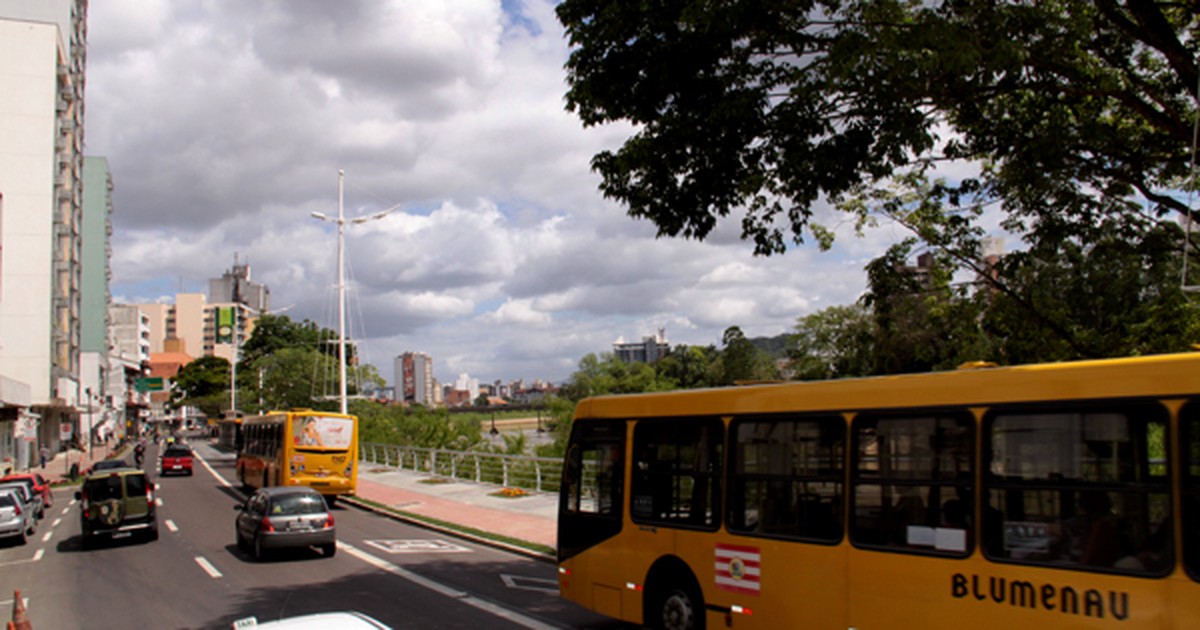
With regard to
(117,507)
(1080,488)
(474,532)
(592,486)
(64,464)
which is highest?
(1080,488)

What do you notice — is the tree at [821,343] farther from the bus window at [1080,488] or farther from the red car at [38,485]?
the bus window at [1080,488]

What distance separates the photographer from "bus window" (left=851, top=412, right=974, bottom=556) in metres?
6.97

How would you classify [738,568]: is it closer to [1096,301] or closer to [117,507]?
[1096,301]

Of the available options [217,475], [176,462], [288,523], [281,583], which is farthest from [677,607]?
[176,462]

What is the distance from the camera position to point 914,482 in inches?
288

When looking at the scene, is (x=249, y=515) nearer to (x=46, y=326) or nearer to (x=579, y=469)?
(x=579, y=469)

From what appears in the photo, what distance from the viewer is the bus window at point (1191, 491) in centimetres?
569

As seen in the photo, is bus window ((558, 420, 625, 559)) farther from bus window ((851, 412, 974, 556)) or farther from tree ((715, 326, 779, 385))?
tree ((715, 326, 779, 385))

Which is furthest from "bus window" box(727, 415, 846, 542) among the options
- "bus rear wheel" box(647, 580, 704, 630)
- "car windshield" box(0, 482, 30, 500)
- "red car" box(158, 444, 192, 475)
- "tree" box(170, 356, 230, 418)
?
"tree" box(170, 356, 230, 418)

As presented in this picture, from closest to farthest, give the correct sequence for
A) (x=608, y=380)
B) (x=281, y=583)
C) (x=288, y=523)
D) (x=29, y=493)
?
(x=281, y=583), (x=288, y=523), (x=29, y=493), (x=608, y=380)

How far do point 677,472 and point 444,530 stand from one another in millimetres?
12812

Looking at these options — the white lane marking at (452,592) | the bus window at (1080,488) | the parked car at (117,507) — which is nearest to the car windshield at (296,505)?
the white lane marking at (452,592)

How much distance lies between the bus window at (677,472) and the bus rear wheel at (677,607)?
686 mm

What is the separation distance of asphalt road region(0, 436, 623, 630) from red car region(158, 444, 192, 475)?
22962 mm
